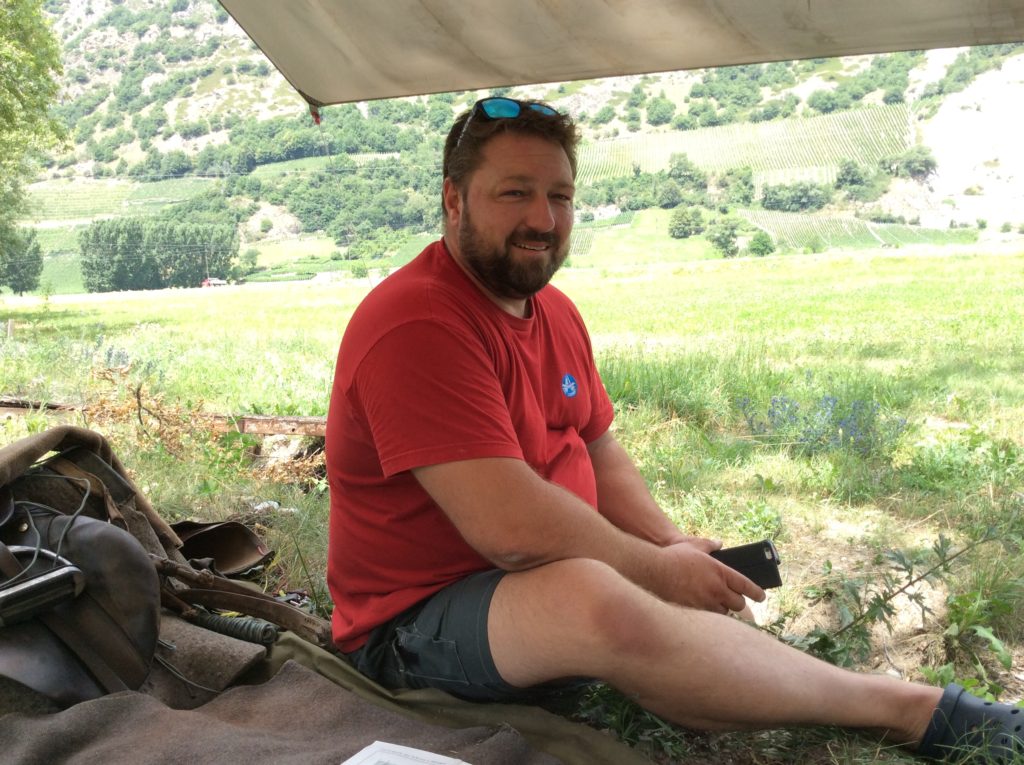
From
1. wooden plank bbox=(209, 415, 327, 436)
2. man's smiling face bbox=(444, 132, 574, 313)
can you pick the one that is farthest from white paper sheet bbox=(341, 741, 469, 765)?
wooden plank bbox=(209, 415, 327, 436)

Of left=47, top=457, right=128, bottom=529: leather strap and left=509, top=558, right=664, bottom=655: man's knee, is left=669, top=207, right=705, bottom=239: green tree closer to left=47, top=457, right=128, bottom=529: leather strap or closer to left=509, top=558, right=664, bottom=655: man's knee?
left=47, top=457, right=128, bottom=529: leather strap

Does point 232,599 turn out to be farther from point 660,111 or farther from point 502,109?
point 660,111

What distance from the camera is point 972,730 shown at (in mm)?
2045

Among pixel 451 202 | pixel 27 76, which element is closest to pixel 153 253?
pixel 27 76

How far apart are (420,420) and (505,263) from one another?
0.53 meters

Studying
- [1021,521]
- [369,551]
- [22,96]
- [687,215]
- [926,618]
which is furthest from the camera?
[687,215]

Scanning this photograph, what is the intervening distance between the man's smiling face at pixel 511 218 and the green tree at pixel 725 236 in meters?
40.0

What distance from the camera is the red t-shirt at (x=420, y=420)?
2088 millimetres

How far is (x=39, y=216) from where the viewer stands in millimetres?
62875

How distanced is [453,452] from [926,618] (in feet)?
6.48

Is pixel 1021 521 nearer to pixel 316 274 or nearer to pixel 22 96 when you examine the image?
pixel 22 96

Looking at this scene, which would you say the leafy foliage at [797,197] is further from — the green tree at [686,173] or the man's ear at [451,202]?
the man's ear at [451,202]

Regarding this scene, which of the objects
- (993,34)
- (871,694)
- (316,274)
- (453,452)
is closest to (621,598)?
(453,452)

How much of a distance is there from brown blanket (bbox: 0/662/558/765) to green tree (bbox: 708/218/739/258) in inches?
1598
